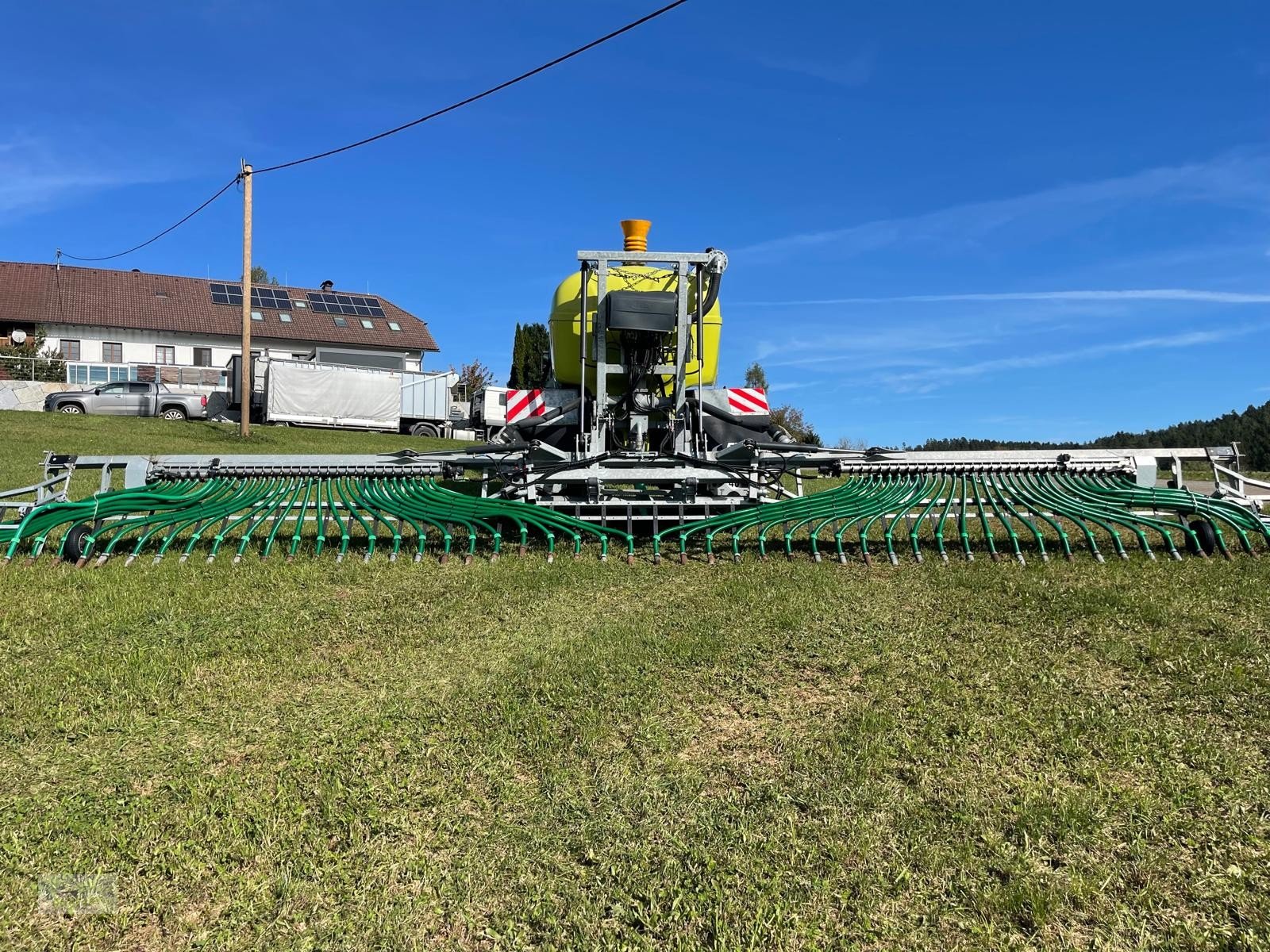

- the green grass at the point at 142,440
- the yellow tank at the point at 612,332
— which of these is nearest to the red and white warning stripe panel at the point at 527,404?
the yellow tank at the point at 612,332

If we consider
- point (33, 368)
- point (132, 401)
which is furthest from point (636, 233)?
point (33, 368)

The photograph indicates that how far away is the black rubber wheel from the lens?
5.63m

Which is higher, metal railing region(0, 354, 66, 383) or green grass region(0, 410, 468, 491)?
metal railing region(0, 354, 66, 383)

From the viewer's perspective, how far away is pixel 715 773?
115 inches

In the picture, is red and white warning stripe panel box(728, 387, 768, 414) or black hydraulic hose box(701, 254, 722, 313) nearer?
black hydraulic hose box(701, 254, 722, 313)

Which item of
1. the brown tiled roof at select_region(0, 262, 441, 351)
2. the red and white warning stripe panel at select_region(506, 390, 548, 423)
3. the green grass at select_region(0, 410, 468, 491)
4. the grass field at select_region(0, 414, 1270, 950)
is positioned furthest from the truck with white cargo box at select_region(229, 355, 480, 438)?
the grass field at select_region(0, 414, 1270, 950)

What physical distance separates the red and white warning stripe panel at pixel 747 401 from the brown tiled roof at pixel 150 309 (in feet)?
109

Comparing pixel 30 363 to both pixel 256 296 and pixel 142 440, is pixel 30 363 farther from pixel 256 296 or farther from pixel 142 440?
pixel 142 440

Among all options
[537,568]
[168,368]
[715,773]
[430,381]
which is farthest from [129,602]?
[168,368]

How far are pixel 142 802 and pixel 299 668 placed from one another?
1.16 meters

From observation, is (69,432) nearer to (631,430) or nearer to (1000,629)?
(631,430)

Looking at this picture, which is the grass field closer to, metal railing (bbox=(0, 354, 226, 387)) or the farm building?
metal railing (bbox=(0, 354, 226, 387))

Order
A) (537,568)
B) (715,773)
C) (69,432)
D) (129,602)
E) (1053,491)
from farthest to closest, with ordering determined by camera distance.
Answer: (69,432) → (1053,491) → (537,568) → (129,602) → (715,773)

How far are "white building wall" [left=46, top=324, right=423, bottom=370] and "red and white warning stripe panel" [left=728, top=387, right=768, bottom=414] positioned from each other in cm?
3045
